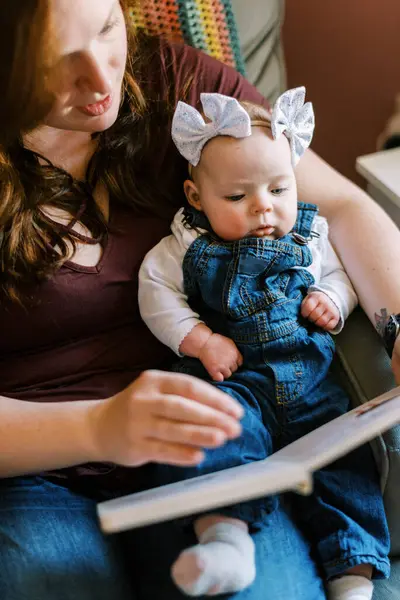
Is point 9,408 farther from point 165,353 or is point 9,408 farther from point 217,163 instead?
point 217,163

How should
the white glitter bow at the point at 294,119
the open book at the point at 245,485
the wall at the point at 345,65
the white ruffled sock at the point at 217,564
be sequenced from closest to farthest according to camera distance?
the open book at the point at 245,485 < the white ruffled sock at the point at 217,564 < the white glitter bow at the point at 294,119 < the wall at the point at 345,65

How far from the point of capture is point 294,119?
3.30ft

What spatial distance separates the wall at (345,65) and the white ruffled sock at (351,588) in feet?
3.90

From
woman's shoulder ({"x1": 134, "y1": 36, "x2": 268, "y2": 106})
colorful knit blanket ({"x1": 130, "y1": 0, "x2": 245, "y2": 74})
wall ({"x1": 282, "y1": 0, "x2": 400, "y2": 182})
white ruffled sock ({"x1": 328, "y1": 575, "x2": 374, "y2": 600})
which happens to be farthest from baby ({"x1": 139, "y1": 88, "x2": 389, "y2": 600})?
wall ({"x1": 282, "y1": 0, "x2": 400, "y2": 182})

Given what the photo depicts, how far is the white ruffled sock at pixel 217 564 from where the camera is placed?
0.75 metres

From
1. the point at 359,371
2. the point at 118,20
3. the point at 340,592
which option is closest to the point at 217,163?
the point at 118,20

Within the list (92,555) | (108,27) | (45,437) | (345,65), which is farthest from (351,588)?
(345,65)

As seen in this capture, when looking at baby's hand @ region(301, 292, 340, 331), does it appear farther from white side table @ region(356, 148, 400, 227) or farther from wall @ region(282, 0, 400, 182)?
wall @ region(282, 0, 400, 182)

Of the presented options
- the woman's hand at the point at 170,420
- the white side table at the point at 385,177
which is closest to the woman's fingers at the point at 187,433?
the woman's hand at the point at 170,420

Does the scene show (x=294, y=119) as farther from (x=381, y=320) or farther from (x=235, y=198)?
(x=381, y=320)

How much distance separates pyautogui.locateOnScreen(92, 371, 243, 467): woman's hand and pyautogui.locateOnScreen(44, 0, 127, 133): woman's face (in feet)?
1.20

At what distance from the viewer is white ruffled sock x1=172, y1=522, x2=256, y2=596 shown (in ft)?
2.46

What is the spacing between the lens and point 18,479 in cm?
92

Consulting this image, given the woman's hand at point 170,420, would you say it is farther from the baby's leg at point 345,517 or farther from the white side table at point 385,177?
the white side table at point 385,177
